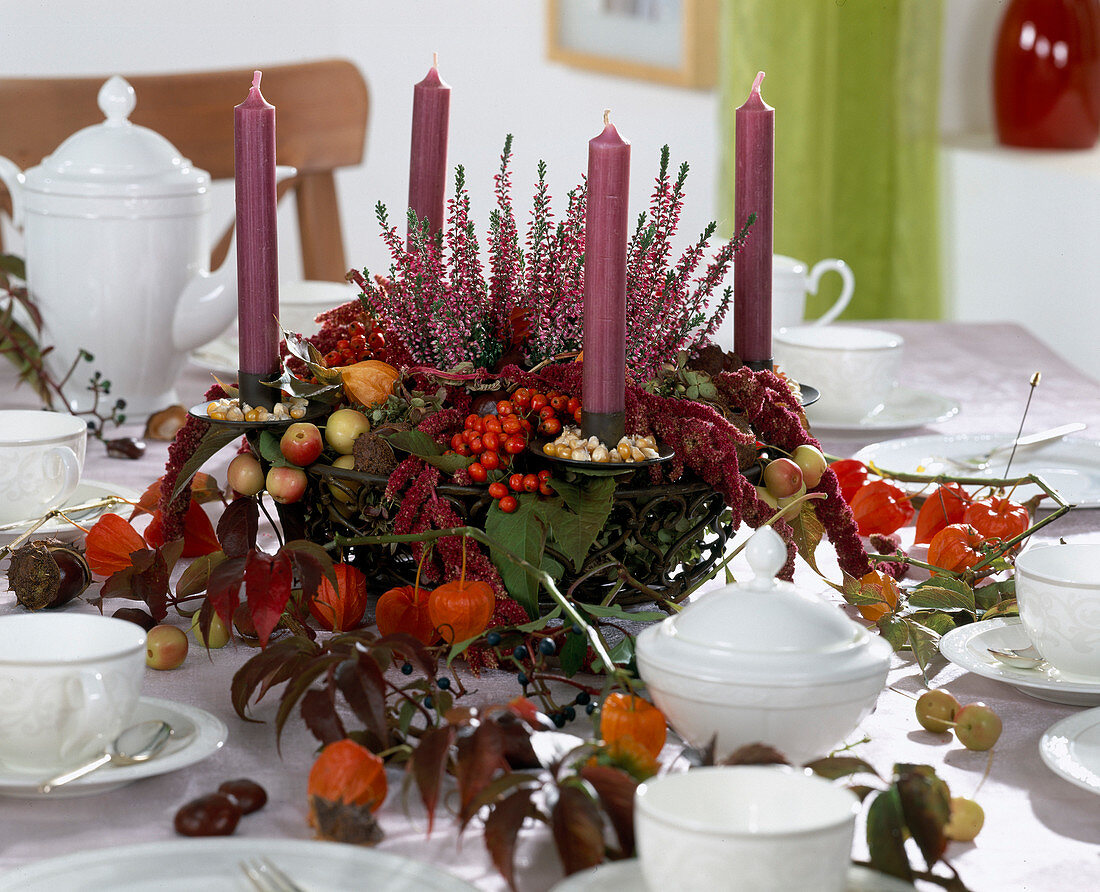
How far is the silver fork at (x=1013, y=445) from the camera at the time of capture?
103 centimetres

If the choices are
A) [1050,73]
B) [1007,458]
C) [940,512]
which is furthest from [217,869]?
[1050,73]

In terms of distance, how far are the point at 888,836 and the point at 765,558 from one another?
4.9 inches

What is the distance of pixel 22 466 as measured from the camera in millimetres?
881

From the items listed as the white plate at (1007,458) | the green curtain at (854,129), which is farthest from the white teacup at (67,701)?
the green curtain at (854,129)

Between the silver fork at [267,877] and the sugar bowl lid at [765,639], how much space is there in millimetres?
166

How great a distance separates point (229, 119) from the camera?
198 centimetres

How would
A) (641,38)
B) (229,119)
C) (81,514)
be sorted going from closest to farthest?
(81,514)
(229,119)
(641,38)

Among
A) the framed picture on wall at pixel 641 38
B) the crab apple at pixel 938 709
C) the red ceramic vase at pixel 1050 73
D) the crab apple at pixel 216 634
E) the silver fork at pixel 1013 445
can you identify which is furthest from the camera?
the framed picture on wall at pixel 641 38

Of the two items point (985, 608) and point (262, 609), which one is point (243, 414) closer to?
point (262, 609)

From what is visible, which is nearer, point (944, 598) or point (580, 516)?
point (580, 516)

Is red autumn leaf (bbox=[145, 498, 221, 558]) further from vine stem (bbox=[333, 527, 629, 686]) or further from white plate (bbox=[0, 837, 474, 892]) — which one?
white plate (bbox=[0, 837, 474, 892])

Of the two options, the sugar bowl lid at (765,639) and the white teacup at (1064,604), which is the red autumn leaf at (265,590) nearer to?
the sugar bowl lid at (765,639)

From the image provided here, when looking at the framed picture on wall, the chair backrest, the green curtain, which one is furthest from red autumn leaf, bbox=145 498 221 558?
the framed picture on wall

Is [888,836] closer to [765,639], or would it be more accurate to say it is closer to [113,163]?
[765,639]
